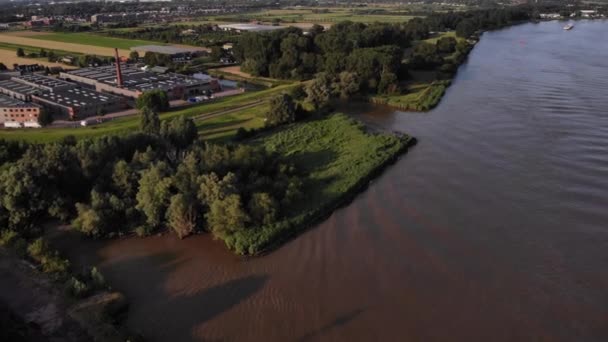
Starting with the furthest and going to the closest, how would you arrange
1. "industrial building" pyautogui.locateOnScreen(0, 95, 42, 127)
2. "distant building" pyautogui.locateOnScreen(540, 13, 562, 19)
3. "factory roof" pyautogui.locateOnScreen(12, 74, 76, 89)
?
"distant building" pyautogui.locateOnScreen(540, 13, 562, 19) < "factory roof" pyautogui.locateOnScreen(12, 74, 76, 89) < "industrial building" pyautogui.locateOnScreen(0, 95, 42, 127)

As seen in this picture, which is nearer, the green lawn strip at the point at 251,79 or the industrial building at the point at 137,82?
the industrial building at the point at 137,82

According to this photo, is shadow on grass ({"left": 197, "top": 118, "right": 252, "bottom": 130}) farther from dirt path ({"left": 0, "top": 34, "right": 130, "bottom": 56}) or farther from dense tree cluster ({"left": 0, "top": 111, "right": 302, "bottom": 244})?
dirt path ({"left": 0, "top": 34, "right": 130, "bottom": 56})

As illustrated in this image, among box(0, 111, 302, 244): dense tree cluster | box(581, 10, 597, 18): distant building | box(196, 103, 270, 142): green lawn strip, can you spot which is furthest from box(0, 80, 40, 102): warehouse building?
box(581, 10, 597, 18): distant building

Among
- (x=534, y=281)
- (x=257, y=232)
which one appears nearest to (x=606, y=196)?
(x=534, y=281)

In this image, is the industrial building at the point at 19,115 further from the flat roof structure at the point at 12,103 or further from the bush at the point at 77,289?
the bush at the point at 77,289

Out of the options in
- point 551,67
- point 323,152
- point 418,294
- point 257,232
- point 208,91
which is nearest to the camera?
point 418,294

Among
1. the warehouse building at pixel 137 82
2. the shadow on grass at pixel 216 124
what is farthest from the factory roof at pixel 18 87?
the shadow on grass at pixel 216 124

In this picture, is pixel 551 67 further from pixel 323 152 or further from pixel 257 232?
pixel 257 232
